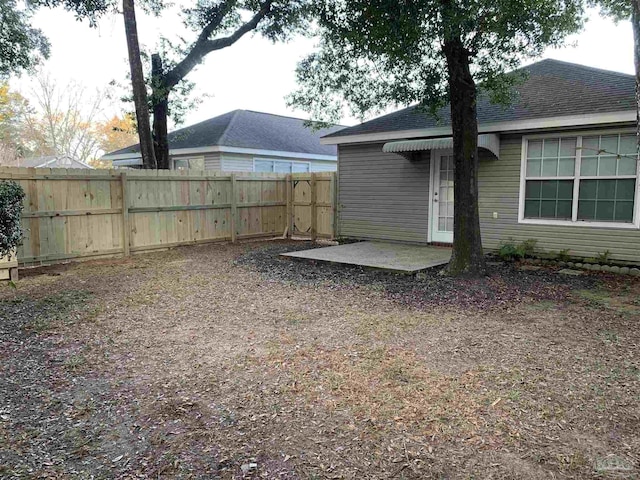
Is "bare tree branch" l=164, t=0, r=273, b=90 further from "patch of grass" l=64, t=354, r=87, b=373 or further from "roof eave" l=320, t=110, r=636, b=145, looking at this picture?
"patch of grass" l=64, t=354, r=87, b=373

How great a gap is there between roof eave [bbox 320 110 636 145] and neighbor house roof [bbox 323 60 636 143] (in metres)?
0.02

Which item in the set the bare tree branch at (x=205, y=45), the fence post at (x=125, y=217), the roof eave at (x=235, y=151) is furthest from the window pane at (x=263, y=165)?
the fence post at (x=125, y=217)

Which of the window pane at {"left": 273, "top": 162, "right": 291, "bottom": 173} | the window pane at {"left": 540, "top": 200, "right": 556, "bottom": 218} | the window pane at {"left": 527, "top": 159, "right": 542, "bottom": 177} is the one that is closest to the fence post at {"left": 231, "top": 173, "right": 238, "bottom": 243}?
the window pane at {"left": 273, "top": 162, "right": 291, "bottom": 173}

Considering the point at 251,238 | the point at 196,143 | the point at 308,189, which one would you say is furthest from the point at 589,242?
the point at 196,143

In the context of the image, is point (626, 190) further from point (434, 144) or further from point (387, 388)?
point (387, 388)

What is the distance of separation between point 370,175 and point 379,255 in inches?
103

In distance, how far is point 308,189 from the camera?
457 inches

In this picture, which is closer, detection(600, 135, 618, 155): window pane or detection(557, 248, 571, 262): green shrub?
detection(600, 135, 618, 155): window pane

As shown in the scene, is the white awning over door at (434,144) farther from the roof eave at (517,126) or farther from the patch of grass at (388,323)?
the patch of grass at (388,323)

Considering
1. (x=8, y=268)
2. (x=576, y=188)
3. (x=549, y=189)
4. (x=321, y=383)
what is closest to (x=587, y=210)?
(x=576, y=188)

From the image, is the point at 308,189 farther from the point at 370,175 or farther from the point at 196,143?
the point at 196,143

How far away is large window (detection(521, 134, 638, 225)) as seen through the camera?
7.15m

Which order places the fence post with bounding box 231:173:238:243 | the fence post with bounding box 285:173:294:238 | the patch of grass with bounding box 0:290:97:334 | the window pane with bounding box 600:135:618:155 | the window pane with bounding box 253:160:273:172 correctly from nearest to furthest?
the patch of grass with bounding box 0:290:97:334
the window pane with bounding box 600:135:618:155
the fence post with bounding box 231:173:238:243
the fence post with bounding box 285:173:294:238
the window pane with bounding box 253:160:273:172

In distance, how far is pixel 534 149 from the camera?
26.2 feet
